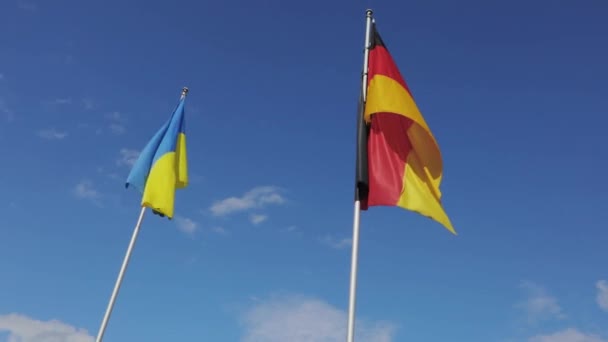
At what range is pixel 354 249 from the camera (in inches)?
456

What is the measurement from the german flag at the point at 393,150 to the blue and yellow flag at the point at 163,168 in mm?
11481

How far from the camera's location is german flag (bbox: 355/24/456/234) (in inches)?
497

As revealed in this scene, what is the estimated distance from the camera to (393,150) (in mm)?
13453

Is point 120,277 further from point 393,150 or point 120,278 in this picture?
point 393,150

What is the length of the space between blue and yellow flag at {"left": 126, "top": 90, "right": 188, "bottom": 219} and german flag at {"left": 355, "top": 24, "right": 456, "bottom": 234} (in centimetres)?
1148

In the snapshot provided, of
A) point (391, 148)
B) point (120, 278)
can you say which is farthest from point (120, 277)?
point (391, 148)

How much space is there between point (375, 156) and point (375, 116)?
1.22 m

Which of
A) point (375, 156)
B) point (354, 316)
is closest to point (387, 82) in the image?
point (375, 156)

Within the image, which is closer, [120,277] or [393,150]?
[393,150]

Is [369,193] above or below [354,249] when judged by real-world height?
above

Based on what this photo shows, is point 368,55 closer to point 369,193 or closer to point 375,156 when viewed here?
point 375,156

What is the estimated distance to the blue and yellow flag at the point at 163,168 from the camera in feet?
73.6

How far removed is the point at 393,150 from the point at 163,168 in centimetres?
1272

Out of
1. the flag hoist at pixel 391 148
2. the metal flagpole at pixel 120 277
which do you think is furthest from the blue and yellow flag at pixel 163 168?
the flag hoist at pixel 391 148
